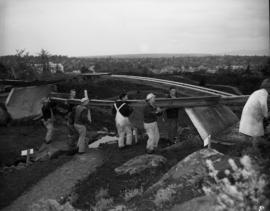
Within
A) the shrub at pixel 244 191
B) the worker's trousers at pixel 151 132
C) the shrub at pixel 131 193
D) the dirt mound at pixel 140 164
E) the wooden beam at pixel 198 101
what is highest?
the shrub at pixel 244 191

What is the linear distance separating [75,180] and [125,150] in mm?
1494

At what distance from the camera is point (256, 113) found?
564 cm

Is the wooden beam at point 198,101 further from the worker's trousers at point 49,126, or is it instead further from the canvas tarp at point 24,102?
the canvas tarp at point 24,102

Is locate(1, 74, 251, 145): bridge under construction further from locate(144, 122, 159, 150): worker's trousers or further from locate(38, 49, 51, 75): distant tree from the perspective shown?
locate(38, 49, 51, 75): distant tree

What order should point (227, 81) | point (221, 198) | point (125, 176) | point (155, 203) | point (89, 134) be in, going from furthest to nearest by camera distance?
point (227, 81) < point (89, 134) < point (125, 176) < point (155, 203) < point (221, 198)

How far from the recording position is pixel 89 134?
11.6 metres

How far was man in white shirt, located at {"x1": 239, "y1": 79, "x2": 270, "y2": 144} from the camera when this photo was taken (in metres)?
5.53

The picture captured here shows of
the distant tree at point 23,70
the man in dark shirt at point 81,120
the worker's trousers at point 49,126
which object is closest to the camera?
the man in dark shirt at point 81,120

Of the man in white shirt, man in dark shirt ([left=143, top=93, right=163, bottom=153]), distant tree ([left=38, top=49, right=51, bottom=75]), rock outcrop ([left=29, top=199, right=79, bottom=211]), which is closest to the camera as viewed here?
the man in white shirt

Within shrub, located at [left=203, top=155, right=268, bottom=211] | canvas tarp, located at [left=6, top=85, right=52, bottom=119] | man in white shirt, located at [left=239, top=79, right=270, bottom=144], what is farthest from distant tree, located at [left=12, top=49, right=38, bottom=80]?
shrub, located at [left=203, top=155, right=268, bottom=211]

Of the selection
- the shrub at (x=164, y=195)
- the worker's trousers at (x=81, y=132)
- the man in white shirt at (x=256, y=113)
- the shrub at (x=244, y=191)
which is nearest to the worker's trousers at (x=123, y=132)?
the worker's trousers at (x=81, y=132)

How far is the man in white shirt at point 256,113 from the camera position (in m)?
5.53

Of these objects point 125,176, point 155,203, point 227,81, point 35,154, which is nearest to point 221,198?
point 155,203

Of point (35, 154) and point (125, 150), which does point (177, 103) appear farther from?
point (35, 154)
